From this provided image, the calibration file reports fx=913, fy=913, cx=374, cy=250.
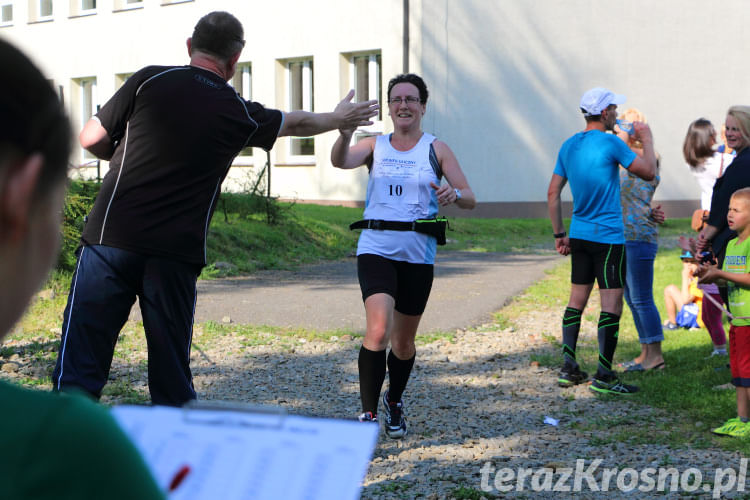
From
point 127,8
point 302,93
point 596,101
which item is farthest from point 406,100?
point 127,8

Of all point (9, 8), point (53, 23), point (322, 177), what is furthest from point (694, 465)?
point (9, 8)

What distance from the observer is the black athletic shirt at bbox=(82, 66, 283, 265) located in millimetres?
4074

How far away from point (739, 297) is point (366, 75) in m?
21.3

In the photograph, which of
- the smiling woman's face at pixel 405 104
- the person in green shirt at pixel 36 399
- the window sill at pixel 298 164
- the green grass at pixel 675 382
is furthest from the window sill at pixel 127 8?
the person in green shirt at pixel 36 399

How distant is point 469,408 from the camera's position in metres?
6.50

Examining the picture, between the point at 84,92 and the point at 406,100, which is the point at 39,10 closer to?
the point at 84,92

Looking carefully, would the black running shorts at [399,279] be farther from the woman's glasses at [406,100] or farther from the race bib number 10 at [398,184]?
the woman's glasses at [406,100]

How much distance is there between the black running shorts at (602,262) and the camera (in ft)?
23.0

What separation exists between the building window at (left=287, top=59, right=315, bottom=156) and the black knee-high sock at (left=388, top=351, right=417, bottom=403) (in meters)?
21.8

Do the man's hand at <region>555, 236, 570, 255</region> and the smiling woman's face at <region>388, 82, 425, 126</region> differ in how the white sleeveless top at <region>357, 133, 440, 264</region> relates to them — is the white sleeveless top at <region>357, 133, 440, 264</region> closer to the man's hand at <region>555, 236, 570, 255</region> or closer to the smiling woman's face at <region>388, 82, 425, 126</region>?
the smiling woman's face at <region>388, 82, 425, 126</region>

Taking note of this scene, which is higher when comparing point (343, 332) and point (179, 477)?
point (179, 477)

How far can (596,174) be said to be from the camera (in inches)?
276

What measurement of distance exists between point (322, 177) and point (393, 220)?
21122 mm

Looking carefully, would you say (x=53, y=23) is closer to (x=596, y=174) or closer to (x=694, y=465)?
(x=596, y=174)
